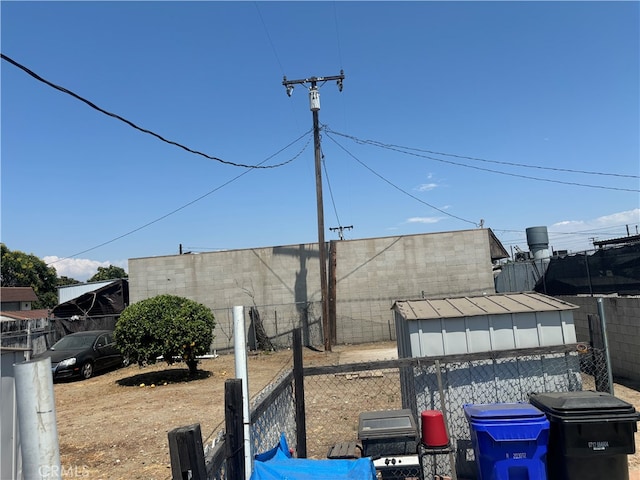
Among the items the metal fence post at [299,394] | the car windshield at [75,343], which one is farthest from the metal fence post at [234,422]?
the car windshield at [75,343]

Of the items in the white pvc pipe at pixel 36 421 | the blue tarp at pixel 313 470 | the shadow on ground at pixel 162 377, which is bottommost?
the shadow on ground at pixel 162 377

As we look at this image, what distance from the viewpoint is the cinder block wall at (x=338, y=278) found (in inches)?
700

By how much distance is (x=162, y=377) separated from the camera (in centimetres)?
1195

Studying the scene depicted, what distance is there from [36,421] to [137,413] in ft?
25.4

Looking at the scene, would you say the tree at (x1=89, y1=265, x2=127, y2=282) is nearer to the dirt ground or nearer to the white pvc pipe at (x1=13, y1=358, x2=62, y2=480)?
the dirt ground

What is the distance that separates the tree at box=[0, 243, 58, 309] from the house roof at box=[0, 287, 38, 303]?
1964 millimetres

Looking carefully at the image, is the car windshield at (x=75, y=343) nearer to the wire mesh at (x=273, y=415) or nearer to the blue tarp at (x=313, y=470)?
the wire mesh at (x=273, y=415)

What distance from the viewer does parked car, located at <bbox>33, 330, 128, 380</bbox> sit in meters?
11.9

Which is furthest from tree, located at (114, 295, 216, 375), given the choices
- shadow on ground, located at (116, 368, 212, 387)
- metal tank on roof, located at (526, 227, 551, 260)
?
metal tank on roof, located at (526, 227, 551, 260)

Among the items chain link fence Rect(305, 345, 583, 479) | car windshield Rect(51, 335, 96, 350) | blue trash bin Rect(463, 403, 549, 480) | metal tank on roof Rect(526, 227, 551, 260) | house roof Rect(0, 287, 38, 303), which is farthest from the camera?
house roof Rect(0, 287, 38, 303)

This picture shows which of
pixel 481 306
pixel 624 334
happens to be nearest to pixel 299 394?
pixel 481 306

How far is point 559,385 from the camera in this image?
4422mm

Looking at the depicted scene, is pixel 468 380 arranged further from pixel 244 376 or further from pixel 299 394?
pixel 244 376

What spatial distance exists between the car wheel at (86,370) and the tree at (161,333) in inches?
74.1
